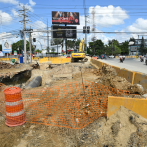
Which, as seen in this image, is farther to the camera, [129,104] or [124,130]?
[129,104]

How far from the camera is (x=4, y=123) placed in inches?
174

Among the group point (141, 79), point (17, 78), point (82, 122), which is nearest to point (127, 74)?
point (141, 79)

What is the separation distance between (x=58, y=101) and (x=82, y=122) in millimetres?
2015

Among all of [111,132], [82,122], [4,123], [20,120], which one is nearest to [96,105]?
[82,122]

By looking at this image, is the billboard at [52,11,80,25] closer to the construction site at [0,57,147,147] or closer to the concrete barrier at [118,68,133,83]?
the concrete barrier at [118,68,133,83]

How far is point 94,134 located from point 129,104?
1.10m

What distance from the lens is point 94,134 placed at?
351 centimetres

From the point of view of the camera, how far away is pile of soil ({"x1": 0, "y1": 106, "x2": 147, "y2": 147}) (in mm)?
3104

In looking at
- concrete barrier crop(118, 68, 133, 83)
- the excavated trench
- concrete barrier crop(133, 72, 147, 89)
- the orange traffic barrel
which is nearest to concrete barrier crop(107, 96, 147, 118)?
concrete barrier crop(133, 72, 147, 89)

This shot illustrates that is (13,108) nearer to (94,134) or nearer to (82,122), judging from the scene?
(82,122)

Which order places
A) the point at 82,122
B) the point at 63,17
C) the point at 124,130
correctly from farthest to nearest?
the point at 63,17
the point at 82,122
the point at 124,130

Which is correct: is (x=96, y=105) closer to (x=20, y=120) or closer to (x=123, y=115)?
(x=123, y=115)

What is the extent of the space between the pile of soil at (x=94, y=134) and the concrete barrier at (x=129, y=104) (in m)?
0.10

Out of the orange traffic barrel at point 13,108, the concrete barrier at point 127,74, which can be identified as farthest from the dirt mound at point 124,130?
the concrete barrier at point 127,74
